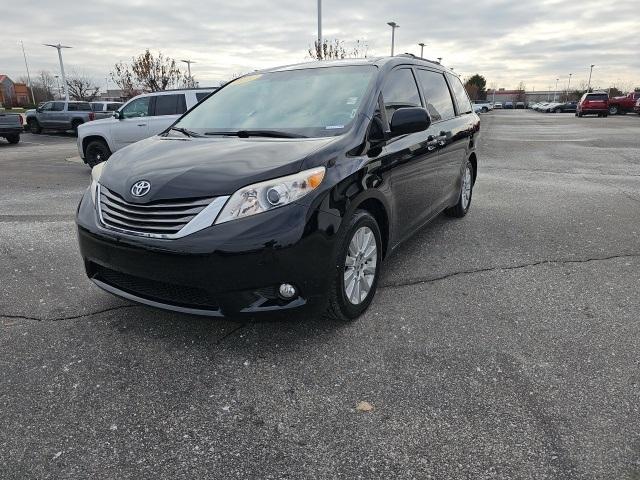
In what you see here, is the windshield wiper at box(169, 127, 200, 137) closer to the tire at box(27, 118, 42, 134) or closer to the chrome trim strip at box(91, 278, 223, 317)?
the chrome trim strip at box(91, 278, 223, 317)

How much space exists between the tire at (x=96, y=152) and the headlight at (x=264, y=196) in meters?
9.54

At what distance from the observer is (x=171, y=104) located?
36.9ft

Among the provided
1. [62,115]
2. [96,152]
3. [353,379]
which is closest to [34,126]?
[62,115]

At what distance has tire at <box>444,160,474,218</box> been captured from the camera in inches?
233

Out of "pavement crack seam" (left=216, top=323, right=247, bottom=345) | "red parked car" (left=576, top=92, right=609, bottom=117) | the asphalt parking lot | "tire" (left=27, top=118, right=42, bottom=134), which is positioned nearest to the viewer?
the asphalt parking lot

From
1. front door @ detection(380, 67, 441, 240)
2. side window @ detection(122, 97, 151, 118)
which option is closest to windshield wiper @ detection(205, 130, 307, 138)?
front door @ detection(380, 67, 441, 240)

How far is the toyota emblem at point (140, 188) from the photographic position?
9.33 ft

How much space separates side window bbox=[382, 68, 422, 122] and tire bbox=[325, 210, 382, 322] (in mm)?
912

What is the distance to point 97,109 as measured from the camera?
2523 cm

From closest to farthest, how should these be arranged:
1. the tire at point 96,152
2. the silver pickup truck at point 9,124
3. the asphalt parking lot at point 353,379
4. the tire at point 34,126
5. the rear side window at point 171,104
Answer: the asphalt parking lot at point 353,379, the tire at point 96,152, the rear side window at point 171,104, the silver pickup truck at point 9,124, the tire at point 34,126

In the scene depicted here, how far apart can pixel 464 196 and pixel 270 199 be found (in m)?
3.94

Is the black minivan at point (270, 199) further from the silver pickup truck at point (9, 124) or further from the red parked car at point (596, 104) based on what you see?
the red parked car at point (596, 104)

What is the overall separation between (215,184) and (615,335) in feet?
8.75

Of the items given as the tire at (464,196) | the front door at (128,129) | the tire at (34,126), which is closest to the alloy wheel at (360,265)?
the tire at (464,196)
